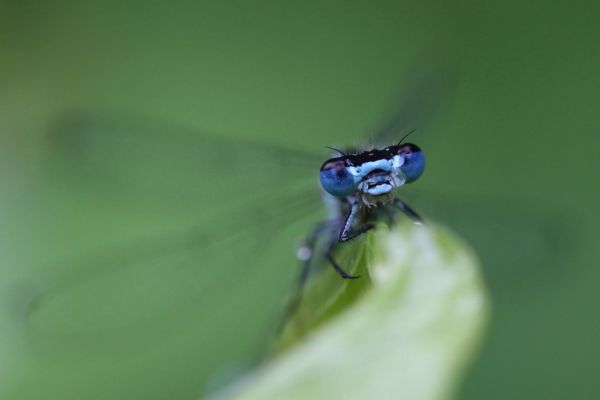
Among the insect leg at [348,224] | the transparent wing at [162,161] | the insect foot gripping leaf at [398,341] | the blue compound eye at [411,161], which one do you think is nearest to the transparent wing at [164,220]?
the transparent wing at [162,161]

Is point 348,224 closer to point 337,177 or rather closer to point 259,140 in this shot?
point 337,177

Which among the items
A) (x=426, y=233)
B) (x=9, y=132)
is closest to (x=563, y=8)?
(x=9, y=132)

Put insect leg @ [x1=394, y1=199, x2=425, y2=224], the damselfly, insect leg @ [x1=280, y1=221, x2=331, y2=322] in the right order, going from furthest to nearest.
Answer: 1. the damselfly
2. insect leg @ [x1=280, y1=221, x2=331, y2=322]
3. insect leg @ [x1=394, y1=199, x2=425, y2=224]

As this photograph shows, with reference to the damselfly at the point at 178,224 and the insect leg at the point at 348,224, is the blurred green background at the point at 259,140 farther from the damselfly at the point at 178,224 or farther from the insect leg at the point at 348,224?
the insect leg at the point at 348,224

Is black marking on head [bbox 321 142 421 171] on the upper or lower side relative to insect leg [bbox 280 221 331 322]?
lower

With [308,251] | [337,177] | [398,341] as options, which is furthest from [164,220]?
[398,341]

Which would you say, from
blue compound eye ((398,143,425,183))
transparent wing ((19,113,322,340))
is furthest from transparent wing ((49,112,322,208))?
blue compound eye ((398,143,425,183))

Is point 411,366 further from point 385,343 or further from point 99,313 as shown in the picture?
point 99,313

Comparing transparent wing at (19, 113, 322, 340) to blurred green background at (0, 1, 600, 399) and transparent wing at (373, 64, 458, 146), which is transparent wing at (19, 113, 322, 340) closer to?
blurred green background at (0, 1, 600, 399)
